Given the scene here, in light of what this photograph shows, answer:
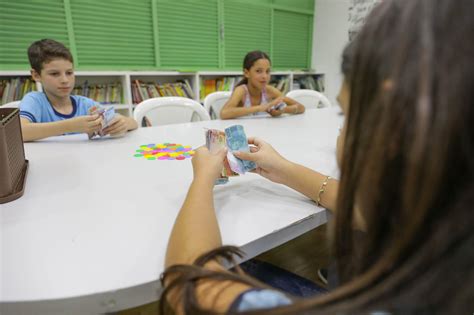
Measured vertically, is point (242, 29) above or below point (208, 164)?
above

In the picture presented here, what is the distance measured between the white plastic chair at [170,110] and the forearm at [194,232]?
1347mm

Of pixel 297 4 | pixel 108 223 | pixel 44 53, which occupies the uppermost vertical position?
pixel 297 4

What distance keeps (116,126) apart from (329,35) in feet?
13.2

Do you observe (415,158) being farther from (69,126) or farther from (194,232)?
(69,126)

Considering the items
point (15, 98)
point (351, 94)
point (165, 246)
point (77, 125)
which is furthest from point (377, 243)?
point (15, 98)

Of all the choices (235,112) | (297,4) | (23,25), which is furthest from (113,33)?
(297,4)

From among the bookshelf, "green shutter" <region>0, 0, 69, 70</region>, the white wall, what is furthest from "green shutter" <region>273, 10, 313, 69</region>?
"green shutter" <region>0, 0, 69, 70</region>

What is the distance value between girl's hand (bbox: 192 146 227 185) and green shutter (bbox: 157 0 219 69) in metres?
2.99

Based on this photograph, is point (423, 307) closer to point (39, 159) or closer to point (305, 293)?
point (305, 293)

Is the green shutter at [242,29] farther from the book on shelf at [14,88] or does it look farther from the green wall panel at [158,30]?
the book on shelf at [14,88]

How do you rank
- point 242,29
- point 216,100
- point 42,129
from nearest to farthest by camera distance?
1. point 42,129
2. point 216,100
3. point 242,29

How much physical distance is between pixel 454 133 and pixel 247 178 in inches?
22.5

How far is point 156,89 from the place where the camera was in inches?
130

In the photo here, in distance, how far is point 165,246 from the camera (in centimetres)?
48
